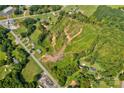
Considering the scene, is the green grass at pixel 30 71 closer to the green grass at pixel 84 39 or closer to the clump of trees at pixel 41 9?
the green grass at pixel 84 39

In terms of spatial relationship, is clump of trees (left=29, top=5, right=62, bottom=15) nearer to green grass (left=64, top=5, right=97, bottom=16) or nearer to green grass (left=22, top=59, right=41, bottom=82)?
green grass (left=64, top=5, right=97, bottom=16)

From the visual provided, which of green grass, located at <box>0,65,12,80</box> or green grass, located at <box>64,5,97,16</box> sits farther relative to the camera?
green grass, located at <box>64,5,97,16</box>

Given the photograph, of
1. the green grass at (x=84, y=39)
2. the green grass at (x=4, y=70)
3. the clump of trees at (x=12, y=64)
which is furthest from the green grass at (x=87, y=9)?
the green grass at (x=4, y=70)

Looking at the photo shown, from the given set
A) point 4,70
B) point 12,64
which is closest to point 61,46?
point 12,64

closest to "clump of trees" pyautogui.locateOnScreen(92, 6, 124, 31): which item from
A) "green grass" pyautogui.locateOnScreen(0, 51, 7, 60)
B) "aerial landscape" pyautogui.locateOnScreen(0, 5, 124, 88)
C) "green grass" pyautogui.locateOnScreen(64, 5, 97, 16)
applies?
"aerial landscape" pyautogui.locateOnScreen(0, 5, 124, 88)

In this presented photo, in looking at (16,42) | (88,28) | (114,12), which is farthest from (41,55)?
(114,12)
